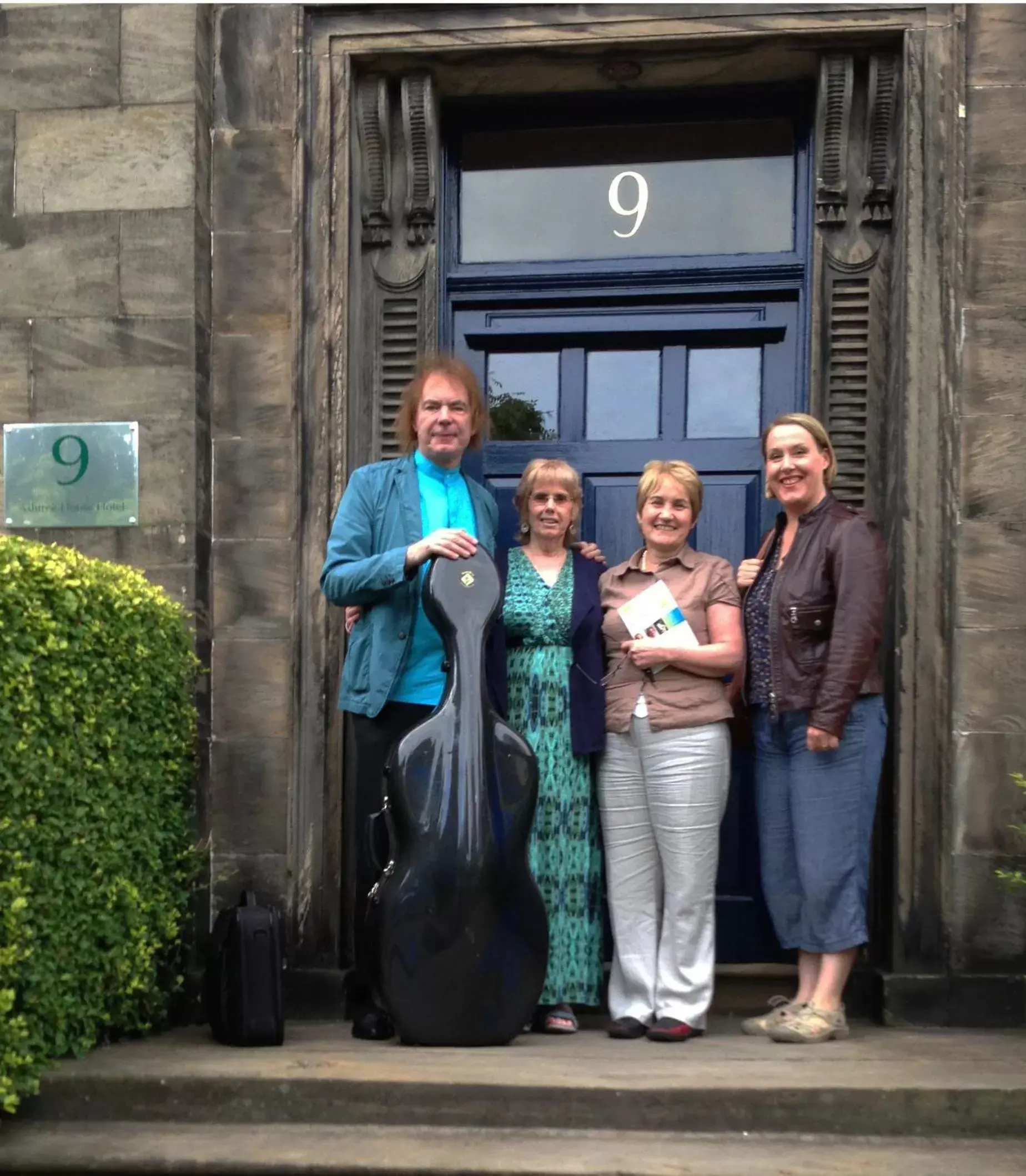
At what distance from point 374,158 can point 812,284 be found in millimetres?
1661

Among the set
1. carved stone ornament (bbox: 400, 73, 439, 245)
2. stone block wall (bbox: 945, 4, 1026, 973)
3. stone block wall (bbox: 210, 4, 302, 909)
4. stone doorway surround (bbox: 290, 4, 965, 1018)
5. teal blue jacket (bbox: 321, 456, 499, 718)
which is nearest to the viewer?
teal blue jacket (bbox: 321, 456, 499, 718)

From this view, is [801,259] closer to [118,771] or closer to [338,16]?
[338,16]

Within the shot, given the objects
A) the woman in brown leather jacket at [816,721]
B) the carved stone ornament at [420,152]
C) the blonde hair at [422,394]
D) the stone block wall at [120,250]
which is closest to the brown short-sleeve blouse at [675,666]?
the woman in brown leather jacket at [816,721]

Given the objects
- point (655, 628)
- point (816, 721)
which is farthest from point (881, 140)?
point (816, 721)

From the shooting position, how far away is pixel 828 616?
4531 millimetres

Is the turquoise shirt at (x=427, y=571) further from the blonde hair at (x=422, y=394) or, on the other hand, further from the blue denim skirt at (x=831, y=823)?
the blue denim skirt at (x=831, y=823)

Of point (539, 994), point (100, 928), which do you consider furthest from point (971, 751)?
point (100, 928)

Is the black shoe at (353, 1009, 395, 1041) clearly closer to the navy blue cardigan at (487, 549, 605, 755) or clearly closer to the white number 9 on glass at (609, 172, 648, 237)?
the navy blue cardigan at (487, 549, 605, 755)

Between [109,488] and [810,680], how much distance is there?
8.32 feet

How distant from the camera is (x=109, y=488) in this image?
5.34 meters

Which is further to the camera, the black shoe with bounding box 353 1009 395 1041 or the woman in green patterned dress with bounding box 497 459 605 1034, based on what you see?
the woman in green patterned dress with bounding box 497 459 605 1034

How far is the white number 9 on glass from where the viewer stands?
5699 millimetres

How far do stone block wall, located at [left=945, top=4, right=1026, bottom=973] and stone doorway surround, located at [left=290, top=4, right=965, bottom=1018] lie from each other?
0.17ft

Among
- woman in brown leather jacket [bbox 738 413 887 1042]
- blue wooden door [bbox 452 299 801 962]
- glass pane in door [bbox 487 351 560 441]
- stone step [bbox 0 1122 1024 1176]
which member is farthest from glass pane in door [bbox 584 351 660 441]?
stone step [bbox 0 1122 1024 1176]
